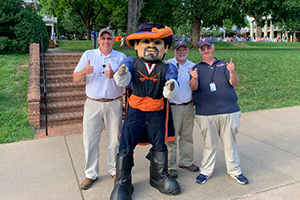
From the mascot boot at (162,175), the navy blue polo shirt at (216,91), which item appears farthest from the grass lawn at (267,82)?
the mascot boot at (162,175)

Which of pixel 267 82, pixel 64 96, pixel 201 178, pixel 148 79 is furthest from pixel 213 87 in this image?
pixel 267 82

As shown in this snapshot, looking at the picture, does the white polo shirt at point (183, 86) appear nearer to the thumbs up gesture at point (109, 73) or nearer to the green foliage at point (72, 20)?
the thumbs up gesture at point (109, 73)

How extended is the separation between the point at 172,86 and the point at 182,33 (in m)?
77.5

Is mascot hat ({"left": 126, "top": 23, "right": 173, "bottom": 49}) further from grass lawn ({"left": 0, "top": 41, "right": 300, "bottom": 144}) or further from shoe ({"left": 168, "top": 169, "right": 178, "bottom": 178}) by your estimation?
grass lawn ({"left": 0, "top": 41, "right": 300, "bottom": 144})

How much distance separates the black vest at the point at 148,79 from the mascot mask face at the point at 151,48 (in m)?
0.09

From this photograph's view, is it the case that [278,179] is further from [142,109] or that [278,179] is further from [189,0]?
[189,0]

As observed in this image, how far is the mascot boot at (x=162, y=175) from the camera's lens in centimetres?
314

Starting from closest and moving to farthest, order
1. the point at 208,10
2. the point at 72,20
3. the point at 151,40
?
1. the point at 151,40
2. the point at 208,10
3. the point at 72,20

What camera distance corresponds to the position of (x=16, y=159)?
4.16 metres

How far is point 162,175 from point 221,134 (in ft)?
3.12

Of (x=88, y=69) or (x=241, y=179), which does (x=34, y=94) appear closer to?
(x=88, y=69)

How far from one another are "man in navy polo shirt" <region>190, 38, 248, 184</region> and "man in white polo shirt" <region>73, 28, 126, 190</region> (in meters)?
1.00

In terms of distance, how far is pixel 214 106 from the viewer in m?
3.37

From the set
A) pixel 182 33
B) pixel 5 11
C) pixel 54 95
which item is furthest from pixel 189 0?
pixel 182 33
